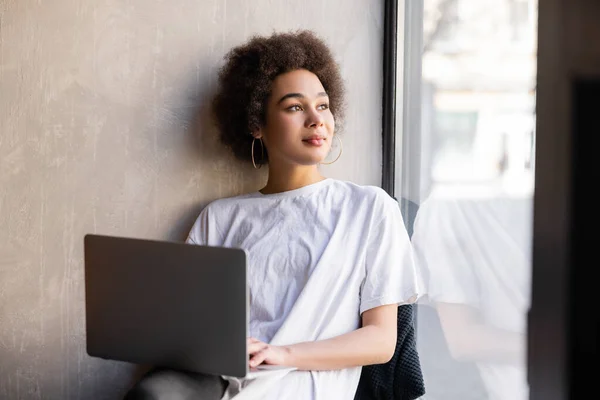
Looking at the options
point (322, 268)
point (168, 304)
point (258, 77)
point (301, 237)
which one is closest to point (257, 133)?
point (258, 77)

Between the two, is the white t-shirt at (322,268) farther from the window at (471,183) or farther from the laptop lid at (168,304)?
the laptop lid at (168,304)

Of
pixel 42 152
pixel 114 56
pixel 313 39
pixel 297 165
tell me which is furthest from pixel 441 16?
pixel 42 152

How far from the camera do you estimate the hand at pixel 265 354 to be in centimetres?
152

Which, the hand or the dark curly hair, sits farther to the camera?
the dark curly hair

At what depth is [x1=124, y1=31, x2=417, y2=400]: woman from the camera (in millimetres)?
1676

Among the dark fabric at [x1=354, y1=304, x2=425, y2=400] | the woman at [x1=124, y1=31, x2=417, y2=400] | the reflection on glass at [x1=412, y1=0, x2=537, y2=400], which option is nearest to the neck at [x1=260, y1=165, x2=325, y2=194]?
the woman at [x1=124, y1=31, x2=417, y2=400]

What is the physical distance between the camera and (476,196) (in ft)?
5.44

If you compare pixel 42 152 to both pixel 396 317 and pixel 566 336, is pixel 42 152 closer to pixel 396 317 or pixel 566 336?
pixel 396 317

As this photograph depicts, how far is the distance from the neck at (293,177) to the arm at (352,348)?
0.39m

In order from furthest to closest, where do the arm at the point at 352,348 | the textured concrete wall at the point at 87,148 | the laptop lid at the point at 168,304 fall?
1. the textured concrete wall at the point at 87,148
2. the arm at the point at 352,348
3. the laptop lid at the point at 168,304

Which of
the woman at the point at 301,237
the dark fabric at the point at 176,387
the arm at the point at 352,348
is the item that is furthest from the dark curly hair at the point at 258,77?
the dark fabric at the point at 176,387

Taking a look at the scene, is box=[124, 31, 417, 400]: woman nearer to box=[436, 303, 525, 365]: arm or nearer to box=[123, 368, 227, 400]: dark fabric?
box=[123, 368, 227, 400]: dark fabric

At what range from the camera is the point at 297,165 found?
1.91 m

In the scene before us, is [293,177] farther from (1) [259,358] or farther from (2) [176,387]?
(2) [176,387]
